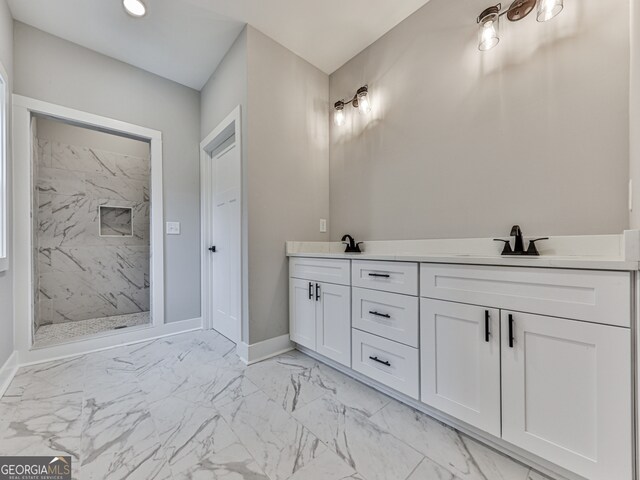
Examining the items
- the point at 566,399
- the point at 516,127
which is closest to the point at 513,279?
the point at 566,399

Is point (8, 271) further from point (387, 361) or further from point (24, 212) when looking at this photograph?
point (387, 361)

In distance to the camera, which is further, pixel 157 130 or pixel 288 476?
pixel 157 130

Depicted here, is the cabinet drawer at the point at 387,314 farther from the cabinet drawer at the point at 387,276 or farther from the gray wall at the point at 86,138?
the gray wall at the point at 86,138

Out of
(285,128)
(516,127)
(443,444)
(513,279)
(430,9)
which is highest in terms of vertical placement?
(430,9)

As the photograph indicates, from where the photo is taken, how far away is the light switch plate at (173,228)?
8.55 ft

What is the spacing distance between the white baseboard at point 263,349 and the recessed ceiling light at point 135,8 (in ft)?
8.48

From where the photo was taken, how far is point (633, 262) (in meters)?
0.80

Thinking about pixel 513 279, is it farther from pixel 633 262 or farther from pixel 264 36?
pixel 264 36

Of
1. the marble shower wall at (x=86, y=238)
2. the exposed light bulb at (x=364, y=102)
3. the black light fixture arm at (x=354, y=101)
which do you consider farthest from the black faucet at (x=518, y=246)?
the marble shower wall at (x=86, y=238)

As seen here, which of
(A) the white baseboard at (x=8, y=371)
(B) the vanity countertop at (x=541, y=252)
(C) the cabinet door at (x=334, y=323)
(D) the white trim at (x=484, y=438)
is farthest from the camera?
(C) the cabinet door at (x=334, y=323)

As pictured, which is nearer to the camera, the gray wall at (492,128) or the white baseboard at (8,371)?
the gray wall at (492,128)

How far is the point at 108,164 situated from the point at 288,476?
4030 millimetres

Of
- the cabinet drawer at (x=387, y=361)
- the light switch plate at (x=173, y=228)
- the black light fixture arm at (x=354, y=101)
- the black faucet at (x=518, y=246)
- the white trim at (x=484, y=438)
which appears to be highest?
the black light fixture arm at (x=354, y=101)

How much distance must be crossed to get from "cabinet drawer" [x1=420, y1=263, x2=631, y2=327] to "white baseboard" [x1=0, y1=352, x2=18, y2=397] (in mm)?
2618
